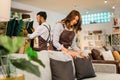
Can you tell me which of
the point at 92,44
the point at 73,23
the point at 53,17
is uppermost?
the point at 53,17

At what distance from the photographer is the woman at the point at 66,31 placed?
269 cm

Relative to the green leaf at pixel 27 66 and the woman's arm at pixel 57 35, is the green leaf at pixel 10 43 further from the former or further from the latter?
the woman's arm at pixel 57 35

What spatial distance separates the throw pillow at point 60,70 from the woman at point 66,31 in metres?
0.40

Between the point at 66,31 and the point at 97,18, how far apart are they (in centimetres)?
693

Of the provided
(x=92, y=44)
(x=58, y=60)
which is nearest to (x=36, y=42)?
(x=58, y=60)

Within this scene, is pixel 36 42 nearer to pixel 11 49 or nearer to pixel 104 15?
pixel 11 49

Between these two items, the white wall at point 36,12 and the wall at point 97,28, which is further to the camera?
the wall at point 97,28

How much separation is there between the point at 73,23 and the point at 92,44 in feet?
21.8

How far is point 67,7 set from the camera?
8.02 m

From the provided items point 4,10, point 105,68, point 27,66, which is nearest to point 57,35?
point 4,10

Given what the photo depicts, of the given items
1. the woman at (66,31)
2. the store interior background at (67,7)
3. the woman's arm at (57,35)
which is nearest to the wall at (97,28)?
the store interior background at (67,7)

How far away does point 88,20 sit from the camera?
32.0 feet

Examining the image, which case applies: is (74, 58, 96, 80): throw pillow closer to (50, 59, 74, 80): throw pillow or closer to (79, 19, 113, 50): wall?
(50, 59, 74, 80): throw pillow

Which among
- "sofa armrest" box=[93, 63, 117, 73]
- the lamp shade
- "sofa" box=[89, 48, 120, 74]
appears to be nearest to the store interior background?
"sofa" box=[89, 48, 120, 74]
